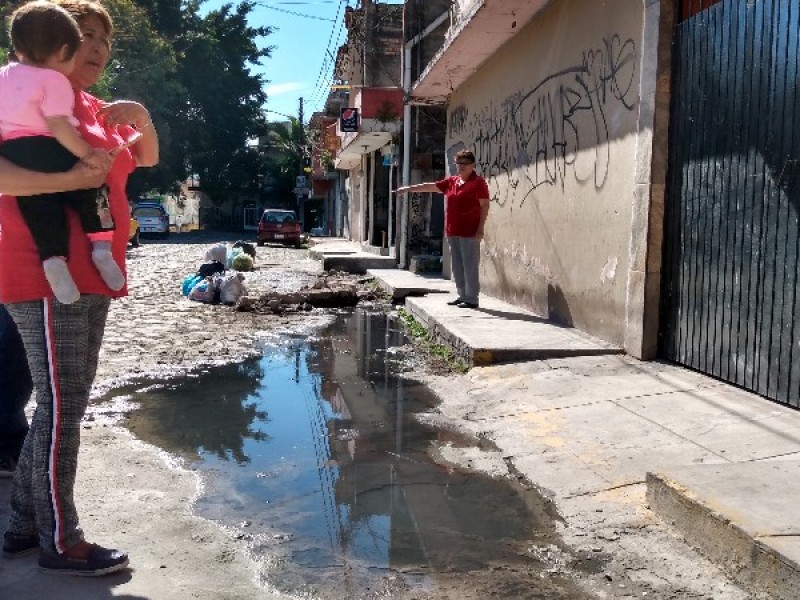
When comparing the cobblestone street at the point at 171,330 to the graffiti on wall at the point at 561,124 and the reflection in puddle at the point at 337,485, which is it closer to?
the reflection in puddle at the point at 337,485

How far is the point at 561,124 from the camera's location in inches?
284

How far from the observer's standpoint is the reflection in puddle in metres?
2.72

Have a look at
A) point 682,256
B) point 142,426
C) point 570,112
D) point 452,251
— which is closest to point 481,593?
point 142,426

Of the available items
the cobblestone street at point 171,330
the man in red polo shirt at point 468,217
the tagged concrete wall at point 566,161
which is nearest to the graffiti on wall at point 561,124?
the tagged concrete wall at point 566,161

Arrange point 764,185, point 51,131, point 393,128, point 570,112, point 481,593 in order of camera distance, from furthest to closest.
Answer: point 393,128, point 570,112, point 764,185, point 481,593, point 51,131

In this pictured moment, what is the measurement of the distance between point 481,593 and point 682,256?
3.29 m

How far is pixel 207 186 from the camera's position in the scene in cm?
4959

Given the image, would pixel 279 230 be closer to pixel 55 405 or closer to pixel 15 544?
pixel 15 544

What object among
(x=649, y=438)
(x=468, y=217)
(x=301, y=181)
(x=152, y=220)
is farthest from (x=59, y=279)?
(x=301, y=181)

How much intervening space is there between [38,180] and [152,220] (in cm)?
3491

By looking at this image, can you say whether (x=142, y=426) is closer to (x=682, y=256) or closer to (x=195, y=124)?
(x=682, y=256)

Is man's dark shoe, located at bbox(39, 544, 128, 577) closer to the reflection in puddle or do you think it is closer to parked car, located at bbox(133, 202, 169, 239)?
the reflection in puddle

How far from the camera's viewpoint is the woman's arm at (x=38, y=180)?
7.52 feet

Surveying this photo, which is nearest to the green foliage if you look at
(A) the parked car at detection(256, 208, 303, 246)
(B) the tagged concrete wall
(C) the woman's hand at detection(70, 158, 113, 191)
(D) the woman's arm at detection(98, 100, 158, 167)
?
(B) the tagged concrete wall
